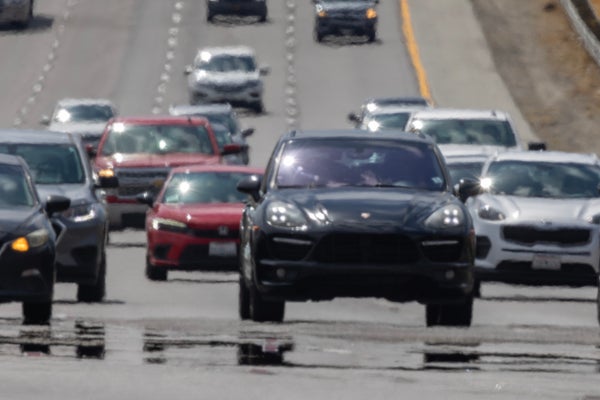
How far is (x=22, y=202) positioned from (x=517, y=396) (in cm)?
730

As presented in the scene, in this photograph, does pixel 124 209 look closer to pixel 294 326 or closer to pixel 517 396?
pixel 294 326

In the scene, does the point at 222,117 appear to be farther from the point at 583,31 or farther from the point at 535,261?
the point at 583,31

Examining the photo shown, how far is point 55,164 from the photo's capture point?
22328 mm

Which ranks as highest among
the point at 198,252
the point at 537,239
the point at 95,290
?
the point at 95,290

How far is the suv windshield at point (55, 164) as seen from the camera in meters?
22.2

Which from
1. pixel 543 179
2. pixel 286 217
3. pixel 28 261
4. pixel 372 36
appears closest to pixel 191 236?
pixel 543 179

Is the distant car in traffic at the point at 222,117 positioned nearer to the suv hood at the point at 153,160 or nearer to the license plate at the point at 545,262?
the suv hood at the point at 153,160

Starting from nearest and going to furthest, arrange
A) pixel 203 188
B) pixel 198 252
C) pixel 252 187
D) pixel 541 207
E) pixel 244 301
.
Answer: pixel 252 187 → pixel 244 301 → pixel 541 207 → pixel 198 252 → pixel 203 188

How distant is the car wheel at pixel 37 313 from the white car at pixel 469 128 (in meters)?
14.1

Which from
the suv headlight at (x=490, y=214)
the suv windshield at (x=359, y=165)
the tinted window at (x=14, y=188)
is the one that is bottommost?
the suv headlight at (x=490, y=214)

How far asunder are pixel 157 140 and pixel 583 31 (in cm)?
3292

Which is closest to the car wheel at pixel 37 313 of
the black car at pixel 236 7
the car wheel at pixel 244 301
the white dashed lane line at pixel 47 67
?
the car wheel at pixel 244 301

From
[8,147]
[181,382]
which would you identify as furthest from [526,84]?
[181,382]

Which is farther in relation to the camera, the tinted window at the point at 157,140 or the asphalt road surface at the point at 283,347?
the tinted window at the point at 157,140
